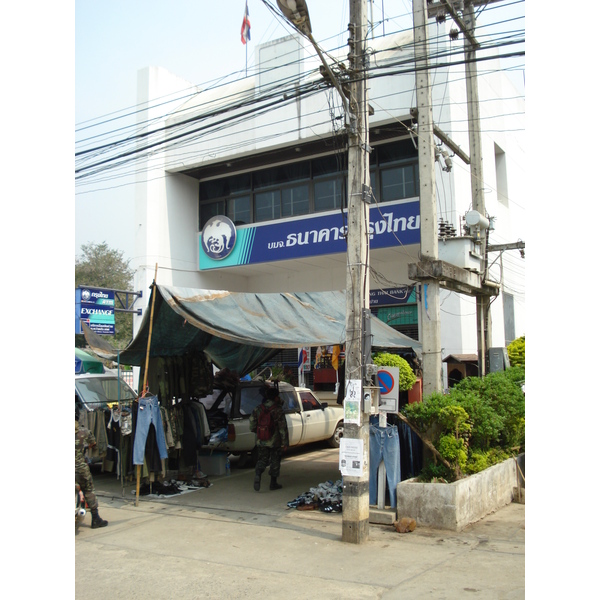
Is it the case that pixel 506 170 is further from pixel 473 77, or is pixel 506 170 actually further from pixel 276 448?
pixel 276 448

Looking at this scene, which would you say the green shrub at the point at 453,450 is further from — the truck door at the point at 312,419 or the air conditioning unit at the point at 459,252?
the truck door at the point at 312,419

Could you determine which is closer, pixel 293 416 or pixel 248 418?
pixel 248 418

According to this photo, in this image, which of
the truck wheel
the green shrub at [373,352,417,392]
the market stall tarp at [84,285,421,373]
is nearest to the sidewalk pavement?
the green shrub at [373,352,417,392]

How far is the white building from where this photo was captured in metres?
18.8

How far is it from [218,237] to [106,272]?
67.8ft

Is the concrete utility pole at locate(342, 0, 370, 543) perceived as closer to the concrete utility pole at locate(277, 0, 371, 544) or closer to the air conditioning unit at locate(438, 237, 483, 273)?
the concrete utility pole at locate(277, 0, 371, 544)

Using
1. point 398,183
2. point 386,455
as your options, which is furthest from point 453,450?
point 398,183

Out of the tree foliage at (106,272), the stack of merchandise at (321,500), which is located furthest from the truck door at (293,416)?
the tree foliage at (106,272)

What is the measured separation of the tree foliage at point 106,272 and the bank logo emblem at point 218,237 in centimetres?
1829

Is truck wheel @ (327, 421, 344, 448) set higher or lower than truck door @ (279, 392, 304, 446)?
lower

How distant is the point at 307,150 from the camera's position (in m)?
21.5

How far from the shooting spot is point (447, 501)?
805cm

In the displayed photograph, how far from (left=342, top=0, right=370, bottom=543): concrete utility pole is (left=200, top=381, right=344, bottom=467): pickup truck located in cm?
493

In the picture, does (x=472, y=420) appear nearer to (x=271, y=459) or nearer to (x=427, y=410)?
(x=427, y=410)
